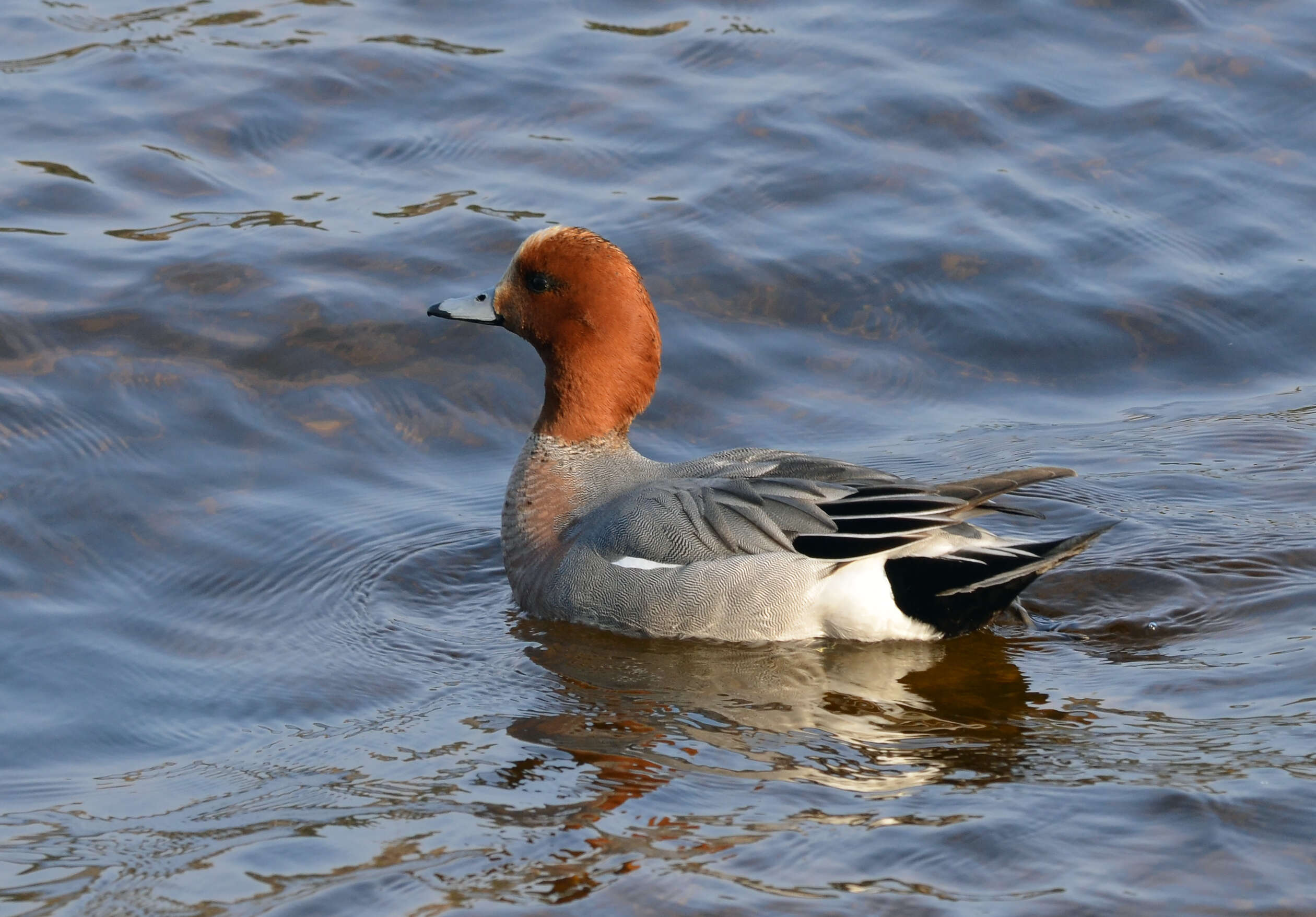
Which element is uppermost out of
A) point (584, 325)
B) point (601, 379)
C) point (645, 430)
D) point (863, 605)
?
point (584, 325)

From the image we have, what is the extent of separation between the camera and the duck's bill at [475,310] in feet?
20.1

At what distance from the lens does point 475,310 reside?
6.14 m

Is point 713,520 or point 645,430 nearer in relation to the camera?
point 713,520

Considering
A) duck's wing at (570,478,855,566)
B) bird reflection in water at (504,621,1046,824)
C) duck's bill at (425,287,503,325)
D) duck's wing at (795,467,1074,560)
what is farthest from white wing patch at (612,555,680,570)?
duck's bill at (425,287,503,325)

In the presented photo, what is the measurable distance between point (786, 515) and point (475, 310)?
158cm

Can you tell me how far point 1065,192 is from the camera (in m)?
8.98

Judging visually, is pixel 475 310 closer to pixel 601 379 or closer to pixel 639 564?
pixel 601 379

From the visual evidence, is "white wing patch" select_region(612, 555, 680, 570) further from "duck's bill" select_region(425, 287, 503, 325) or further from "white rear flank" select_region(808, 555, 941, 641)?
"duck's bill" select_region(425, 287, 503, 325)

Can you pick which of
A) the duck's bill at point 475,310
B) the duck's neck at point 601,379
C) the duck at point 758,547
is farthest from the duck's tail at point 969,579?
the duck's bill at point 475,310

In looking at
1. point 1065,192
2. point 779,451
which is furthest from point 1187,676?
point 1065,192

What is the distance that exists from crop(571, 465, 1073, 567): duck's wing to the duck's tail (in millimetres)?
68

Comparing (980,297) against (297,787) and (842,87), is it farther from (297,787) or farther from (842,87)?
(297,787)

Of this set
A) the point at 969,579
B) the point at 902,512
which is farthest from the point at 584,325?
the point at 969,579

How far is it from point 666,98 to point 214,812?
645cm
